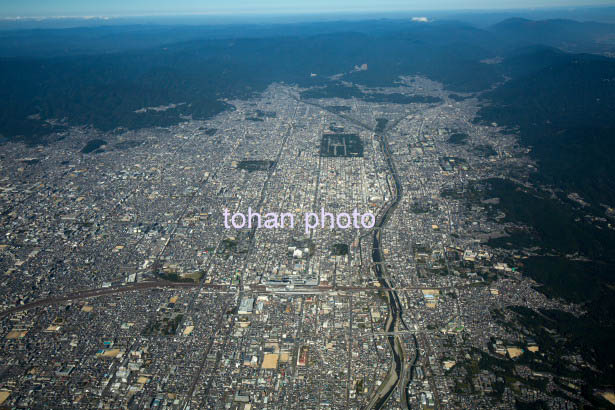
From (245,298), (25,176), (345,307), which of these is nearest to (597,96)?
(345,307)

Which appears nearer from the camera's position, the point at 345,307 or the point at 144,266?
the point at 345,307

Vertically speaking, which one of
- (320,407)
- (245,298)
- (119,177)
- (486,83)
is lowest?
(320,407)

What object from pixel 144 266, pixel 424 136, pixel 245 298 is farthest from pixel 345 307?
pixel 424 136

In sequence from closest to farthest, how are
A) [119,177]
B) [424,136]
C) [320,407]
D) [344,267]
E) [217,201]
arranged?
[320,407] → [344,267] → [217,201] → [119,177] → [424,136]

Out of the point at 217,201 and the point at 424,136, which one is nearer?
the point at 217,201

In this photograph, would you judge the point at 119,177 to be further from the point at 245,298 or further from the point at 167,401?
the point at 167,401

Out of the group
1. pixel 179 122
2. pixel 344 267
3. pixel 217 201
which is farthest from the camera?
pixel 179 122

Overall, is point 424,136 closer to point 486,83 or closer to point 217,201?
point 217,201

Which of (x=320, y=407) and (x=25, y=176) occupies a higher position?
(x=25, y=176)

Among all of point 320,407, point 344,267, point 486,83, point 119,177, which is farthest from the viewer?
point 486,83
